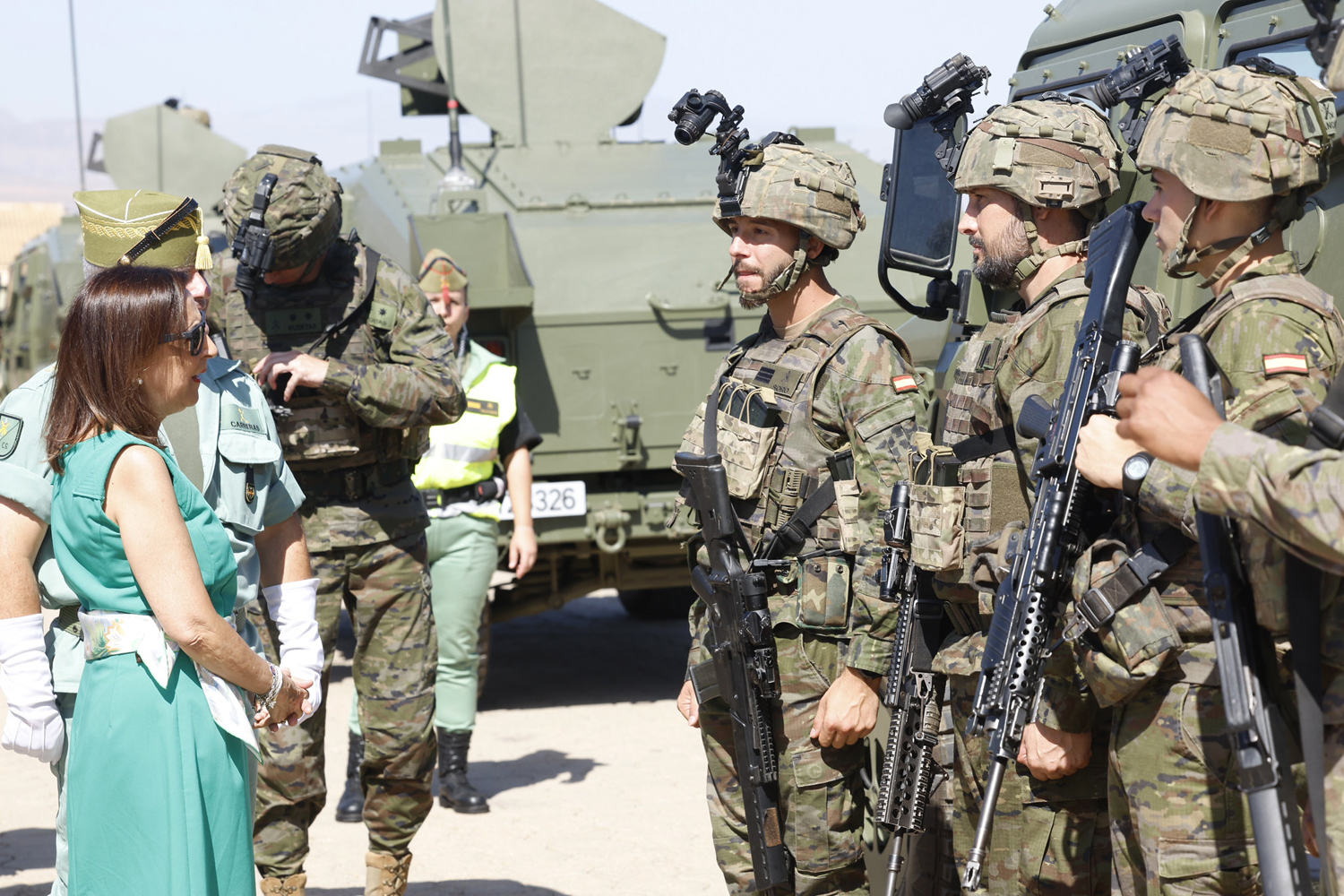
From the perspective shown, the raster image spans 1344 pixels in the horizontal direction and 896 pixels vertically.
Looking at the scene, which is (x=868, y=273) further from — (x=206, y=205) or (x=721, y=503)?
(x=206, y=205)

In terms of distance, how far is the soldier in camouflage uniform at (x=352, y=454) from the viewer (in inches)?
165

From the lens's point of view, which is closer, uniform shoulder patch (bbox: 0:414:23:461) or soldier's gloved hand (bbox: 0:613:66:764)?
soldier's gloved hand (bbox: 0:613:66:764)

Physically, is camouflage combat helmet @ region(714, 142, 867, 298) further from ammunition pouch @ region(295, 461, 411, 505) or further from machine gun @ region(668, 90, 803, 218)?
ammunition pouch @ region(295, 461, 411, 505)

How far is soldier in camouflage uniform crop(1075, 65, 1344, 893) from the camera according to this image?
2371 millimetres

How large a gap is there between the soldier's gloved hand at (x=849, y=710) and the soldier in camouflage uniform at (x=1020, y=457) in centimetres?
17

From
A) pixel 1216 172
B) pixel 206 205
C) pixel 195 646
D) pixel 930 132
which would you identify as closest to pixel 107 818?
pixel 195 646

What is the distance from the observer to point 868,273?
7.60 meters

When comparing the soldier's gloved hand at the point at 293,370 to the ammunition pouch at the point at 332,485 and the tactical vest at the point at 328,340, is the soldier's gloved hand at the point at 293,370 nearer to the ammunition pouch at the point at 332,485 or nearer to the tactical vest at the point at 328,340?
the tactical vest at the point at 328,340

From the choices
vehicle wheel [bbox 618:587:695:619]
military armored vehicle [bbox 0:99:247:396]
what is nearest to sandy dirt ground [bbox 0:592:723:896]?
vehicle wheel [bbox 618:587:695:619]

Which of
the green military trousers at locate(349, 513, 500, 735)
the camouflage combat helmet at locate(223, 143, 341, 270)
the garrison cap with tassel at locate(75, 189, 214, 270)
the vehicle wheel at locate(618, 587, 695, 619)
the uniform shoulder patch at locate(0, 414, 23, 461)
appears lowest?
the vehicle wheel at locate(618, 587, 695, 619)

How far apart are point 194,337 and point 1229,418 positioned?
6.10 feet

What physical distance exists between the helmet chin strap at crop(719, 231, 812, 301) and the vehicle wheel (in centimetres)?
632

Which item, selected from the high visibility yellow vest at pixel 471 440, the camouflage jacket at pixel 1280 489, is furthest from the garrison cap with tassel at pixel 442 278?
the camouflage jacket at pixel 1280 489

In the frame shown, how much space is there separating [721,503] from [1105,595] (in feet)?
3.46
